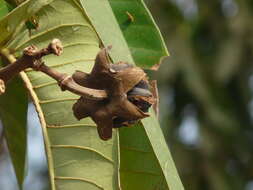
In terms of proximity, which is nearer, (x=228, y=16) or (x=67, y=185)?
(x=67, y=185)

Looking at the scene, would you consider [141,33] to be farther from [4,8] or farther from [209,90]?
[209,90]

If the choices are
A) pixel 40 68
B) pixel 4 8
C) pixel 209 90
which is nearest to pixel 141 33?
pixel 4 8

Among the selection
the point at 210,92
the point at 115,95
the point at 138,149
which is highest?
the point at 115,95

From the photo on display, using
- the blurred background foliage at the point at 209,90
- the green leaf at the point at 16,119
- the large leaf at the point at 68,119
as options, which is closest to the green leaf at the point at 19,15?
the large leaf at the point at 68,119

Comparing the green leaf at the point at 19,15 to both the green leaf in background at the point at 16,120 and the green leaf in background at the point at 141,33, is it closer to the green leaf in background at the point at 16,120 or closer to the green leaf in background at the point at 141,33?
the green leaf in background at the point at 16,120

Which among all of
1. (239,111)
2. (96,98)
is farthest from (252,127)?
(96,98)

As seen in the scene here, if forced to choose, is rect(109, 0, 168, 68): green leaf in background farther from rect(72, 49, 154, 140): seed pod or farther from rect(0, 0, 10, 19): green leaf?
rect(72, 49, 154, 140): seed pod

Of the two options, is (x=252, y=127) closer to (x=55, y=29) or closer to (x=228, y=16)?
(x=228, y=16)

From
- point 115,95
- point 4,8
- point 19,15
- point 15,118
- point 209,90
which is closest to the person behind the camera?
point 115,95
